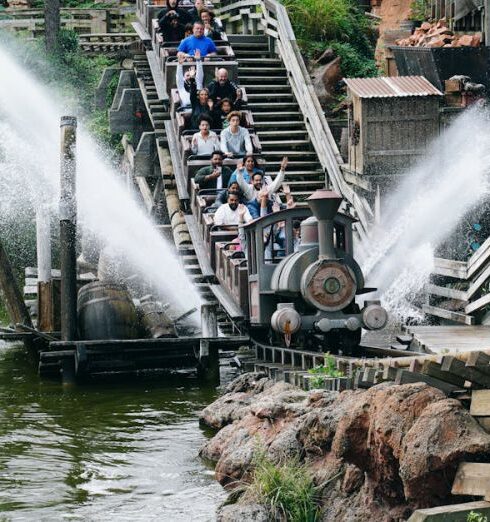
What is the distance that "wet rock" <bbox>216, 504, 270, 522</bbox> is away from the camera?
40.9ft

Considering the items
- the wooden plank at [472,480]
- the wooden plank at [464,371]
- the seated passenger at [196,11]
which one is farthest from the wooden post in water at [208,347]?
the seated passenger at [196,11]

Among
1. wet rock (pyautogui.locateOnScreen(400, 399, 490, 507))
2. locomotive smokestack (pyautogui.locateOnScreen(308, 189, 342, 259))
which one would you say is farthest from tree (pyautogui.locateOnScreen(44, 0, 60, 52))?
wet rock (pyautogui.locateOnScreen(400, 399, 490, 507))

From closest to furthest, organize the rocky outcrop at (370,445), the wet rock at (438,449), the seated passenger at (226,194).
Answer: the wet rock at (438,449) < the rocky outcrop at (370,445) < the seated passenger at (226,194)

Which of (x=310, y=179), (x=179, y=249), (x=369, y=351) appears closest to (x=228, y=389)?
(x=369, y=351)

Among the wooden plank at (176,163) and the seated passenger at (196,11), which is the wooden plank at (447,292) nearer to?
the wooden plank at (176,163)

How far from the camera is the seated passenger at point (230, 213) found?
868 inches

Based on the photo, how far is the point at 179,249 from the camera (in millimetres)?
24094

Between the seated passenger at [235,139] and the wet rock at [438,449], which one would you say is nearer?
the wet rock at [438,449]

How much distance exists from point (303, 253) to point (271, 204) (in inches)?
129

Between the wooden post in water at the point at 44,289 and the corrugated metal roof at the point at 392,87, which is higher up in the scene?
the corrugated metal roof at the point at 392,87

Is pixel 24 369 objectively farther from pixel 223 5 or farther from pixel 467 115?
pixel 223 5

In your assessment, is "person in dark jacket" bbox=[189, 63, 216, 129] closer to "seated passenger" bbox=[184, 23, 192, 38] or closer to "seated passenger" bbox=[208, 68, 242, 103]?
"seated passenger" bbox=[208, 68, 242, 103]

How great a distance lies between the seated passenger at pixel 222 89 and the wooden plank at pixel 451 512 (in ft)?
53.6

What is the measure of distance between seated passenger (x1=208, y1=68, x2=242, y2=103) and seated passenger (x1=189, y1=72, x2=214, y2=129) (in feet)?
1.00
